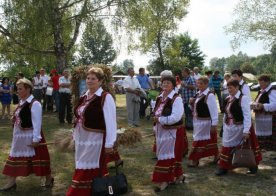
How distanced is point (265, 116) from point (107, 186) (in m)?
5.25

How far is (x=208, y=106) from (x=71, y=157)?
3279 mm

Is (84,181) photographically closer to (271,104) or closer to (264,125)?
(271,104)

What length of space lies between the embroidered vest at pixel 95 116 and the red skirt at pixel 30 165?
1761 mm

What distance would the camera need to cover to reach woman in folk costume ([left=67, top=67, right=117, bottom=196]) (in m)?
5.09

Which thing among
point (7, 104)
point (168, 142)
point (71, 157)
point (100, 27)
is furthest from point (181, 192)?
point (100, 27)

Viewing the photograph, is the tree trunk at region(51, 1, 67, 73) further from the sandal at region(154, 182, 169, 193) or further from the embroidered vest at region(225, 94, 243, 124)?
the sandal at region(154, 182, 169, 193)

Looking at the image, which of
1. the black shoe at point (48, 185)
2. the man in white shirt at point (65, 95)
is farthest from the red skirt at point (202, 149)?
the man in white shirt at point (65, 95)

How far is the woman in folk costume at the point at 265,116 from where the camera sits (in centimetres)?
872

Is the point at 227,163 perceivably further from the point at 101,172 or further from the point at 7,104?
the point at 7,104

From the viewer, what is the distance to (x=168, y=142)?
21.8 feet

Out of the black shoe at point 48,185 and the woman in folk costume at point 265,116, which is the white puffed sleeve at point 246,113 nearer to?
the woman in folk costume at point 265,116

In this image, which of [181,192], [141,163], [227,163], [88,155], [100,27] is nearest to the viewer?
[88,155]

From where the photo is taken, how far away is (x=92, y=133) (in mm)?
5148

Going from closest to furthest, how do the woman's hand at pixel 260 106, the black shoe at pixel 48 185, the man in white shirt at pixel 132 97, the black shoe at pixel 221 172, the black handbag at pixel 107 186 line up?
the black handbag at pixel 107 186
the black shoe at pixel 48 185
the black shoe at pixel 221 172
the woman's hand at pixel 260 106
the man in white shirt at pixel 132 97
